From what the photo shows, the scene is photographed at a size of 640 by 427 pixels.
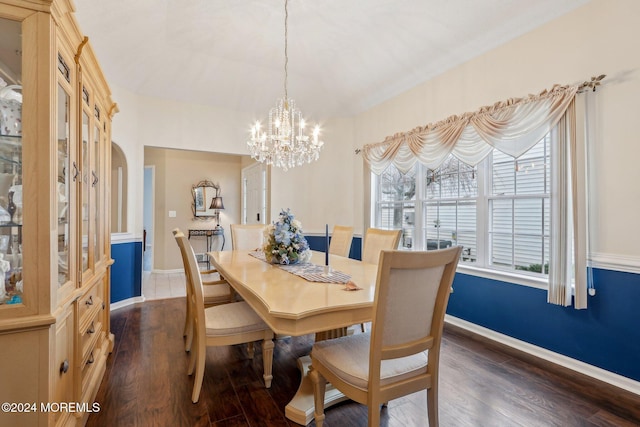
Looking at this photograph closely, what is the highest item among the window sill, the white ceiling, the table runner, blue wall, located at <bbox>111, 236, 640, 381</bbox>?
the white ceiling

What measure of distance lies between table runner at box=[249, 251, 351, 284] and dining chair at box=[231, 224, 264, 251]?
52.2 inches

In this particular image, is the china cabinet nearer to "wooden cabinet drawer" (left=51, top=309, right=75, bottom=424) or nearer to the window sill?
"wooden cabinet drawer" (left=51, top=309, right=75, bottom=424)

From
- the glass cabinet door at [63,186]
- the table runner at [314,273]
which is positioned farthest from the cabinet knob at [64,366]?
the table runner at [314,273]

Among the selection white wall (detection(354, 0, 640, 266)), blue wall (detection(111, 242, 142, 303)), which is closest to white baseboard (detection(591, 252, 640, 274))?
white wall (detection(354, 0, 640, 266))

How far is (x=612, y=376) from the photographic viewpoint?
81.5 inches

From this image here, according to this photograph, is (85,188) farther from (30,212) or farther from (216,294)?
(216,294)

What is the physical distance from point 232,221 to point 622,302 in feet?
19.0

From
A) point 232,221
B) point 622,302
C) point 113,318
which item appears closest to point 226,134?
point 232,221

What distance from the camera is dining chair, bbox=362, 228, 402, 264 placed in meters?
2.62

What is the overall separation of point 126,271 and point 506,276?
419cm

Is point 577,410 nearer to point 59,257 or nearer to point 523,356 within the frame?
point 523,356

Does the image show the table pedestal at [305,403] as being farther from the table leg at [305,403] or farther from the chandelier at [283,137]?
the chandelier at [283,137]

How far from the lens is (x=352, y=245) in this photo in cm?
474

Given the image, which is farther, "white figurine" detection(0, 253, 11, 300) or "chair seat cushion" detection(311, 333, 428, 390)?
"chair seat cushion" detection(311, 333, 428, 390)
